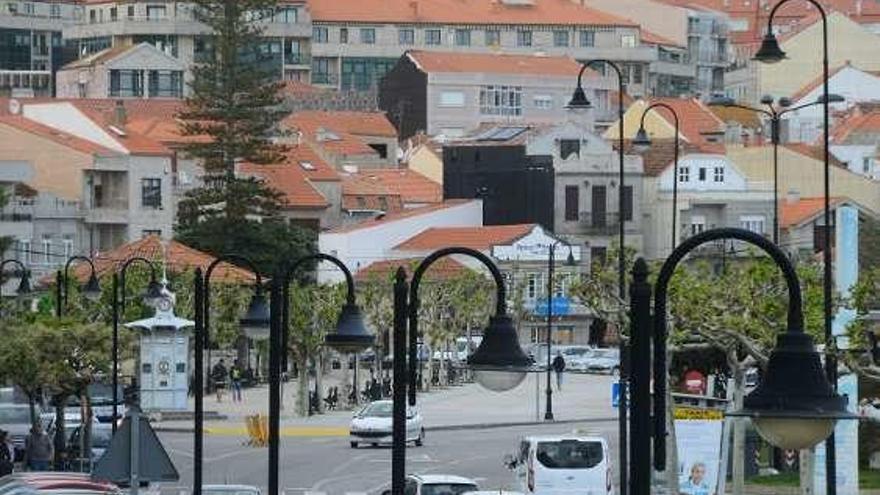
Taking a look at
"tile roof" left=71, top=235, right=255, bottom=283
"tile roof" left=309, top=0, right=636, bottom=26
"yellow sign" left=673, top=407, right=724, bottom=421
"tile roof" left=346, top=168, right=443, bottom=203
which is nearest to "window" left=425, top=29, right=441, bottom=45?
"tile roof" left=309, top=0, right=636, bottom=26

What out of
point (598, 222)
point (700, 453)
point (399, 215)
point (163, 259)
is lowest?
point (700, 453)

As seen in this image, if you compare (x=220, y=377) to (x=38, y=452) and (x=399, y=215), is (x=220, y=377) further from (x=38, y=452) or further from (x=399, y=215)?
(x=38, y=452)

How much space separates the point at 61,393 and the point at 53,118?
62.7m

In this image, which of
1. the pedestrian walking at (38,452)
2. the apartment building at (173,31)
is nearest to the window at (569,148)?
the apartment building at (173,31)

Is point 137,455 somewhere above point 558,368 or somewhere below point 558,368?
above

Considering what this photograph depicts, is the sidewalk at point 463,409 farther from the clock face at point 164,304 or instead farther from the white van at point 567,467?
the white van at point 567,467

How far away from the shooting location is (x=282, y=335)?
98.5 ft

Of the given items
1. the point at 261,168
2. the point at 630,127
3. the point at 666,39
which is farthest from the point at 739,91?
the point at 261,168

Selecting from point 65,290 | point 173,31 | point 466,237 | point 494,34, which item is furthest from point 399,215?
point 494,34

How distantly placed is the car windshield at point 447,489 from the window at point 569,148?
7351 cm

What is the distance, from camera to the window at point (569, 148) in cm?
11650

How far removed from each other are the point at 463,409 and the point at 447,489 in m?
34.8

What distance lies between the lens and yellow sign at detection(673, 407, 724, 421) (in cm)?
4419

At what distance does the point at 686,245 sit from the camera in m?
16.6
